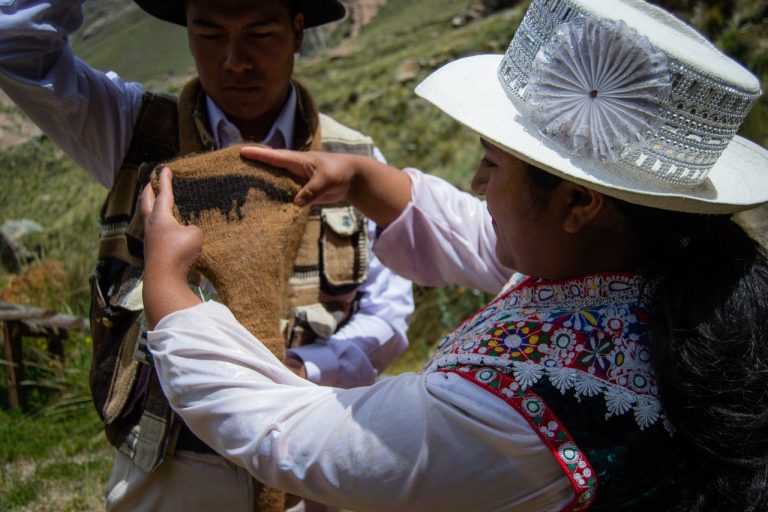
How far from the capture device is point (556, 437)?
1.30 m

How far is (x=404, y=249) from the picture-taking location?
221 centimetres

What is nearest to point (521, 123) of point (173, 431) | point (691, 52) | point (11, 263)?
point (691, 52)

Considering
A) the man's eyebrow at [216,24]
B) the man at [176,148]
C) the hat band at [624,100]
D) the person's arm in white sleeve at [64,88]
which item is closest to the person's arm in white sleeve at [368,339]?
the man at [176,148]

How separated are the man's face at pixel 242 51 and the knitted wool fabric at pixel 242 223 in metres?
0.50

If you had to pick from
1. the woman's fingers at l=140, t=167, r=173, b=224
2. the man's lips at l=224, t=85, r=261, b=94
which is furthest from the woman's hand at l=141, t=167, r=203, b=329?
the man's lips at l=224, t=85, r=261, b=94

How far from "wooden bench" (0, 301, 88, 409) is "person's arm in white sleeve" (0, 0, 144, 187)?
94.0 inches

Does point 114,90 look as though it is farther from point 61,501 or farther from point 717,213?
point 61,501

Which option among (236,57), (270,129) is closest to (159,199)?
(236,57)

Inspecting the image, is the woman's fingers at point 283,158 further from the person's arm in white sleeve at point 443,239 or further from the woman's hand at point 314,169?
the person's arm in white sleeve at point 443,239

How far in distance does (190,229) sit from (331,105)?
1982cm

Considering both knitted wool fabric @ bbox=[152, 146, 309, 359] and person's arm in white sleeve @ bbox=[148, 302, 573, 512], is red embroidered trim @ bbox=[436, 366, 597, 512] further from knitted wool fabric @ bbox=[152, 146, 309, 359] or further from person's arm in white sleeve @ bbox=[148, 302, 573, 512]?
knitted wool fabric @ bbox=[152, 146, 309, 359]

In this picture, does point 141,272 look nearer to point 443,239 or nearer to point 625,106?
point 443,239

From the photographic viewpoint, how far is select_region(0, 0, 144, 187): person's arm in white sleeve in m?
1.82

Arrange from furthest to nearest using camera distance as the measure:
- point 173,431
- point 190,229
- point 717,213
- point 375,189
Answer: point 375,189 < point 173,431 < point 190,229 < point 717,213
